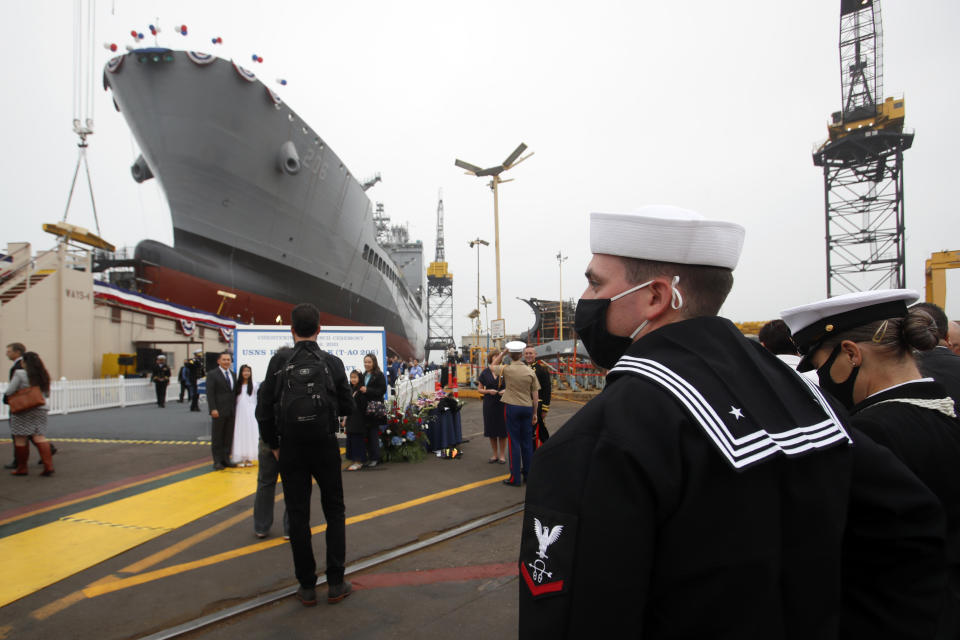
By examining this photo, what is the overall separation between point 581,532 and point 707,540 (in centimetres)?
22

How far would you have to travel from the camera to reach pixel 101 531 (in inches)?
193

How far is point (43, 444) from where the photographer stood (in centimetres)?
683

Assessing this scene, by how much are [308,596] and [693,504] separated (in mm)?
3377

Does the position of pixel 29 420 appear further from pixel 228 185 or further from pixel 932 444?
pixel 228 185

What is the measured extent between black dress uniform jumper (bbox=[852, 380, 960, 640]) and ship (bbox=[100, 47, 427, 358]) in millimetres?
20429

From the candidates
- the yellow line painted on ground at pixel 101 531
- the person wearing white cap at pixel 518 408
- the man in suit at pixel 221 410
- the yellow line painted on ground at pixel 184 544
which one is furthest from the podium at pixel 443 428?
the yellow line painted on ground at pixel 184 544

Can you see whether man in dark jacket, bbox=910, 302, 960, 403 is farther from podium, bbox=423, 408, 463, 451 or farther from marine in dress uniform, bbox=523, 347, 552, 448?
podium, bbox=423, 408, 463, 451

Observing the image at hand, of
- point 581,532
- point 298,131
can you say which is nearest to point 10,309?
point 298,131

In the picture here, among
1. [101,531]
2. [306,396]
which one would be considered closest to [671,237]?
[306,396]

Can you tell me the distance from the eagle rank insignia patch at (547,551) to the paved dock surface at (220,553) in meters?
2.56

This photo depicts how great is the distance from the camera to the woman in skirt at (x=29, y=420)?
22.0 ft

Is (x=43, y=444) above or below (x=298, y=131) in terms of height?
below

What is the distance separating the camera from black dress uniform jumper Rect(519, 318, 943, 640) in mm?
853

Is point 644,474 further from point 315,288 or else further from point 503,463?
point 315,288
